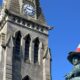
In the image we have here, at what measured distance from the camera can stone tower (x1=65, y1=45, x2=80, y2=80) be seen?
247 inches

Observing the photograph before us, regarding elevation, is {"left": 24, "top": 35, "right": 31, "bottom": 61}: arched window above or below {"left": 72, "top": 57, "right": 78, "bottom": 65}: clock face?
above

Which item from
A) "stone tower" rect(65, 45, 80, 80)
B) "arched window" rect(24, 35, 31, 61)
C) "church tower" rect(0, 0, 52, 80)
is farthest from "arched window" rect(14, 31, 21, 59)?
"stone tower" rect(65, 45, 80, 80)

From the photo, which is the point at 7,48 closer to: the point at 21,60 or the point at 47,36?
the point at 21,60

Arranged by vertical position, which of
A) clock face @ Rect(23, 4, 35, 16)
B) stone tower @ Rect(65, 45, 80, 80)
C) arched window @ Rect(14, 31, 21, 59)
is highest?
clock face @ Rect(23, 4, 35, 16)

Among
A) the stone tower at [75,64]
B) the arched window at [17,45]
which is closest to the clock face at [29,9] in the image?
the arched window at [17,45]

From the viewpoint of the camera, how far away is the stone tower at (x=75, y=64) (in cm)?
627

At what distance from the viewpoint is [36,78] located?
33.8m

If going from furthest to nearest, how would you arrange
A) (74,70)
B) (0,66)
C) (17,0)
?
(17,0), (0,66), (74,70)

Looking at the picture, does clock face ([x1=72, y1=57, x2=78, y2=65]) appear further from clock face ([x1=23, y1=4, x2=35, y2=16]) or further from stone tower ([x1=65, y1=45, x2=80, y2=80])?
clock face ([x1=23, y1=4, x2=35, y2=16])

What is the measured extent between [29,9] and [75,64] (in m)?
30.7

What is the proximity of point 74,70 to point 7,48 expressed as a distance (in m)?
26.8

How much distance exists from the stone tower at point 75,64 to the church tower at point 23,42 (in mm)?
25149

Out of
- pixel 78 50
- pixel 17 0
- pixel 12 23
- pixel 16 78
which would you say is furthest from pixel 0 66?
pixel 78 50

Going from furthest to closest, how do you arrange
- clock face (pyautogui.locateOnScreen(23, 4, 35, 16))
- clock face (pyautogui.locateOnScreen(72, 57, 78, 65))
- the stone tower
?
clock face (pyautogui.locateOnScreen(23, 4, 35, 16)), clock face (pyautogui.locateOnScreen(72, 57, 78, 65)), the stone tower
